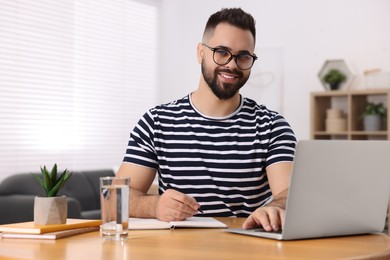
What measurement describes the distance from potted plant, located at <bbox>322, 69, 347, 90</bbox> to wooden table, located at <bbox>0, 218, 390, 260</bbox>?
172 inches

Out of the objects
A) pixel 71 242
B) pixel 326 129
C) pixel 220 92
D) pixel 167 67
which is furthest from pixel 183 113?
pixel 167 67

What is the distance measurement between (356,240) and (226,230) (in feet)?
1.06

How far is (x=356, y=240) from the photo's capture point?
1.67 metres

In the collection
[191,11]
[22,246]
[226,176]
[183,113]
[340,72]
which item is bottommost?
[22,246]

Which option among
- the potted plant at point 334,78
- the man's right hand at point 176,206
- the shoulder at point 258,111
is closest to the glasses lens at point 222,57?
the shoulder at point 258,111

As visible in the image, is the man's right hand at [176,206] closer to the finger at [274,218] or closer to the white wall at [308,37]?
the finger at [274,218]

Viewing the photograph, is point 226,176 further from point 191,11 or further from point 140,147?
point 191,11

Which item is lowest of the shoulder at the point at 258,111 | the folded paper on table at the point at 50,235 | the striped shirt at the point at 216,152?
the folded paper on table at the point at 50,235

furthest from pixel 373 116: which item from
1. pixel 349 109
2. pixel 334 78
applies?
pixel 334 78

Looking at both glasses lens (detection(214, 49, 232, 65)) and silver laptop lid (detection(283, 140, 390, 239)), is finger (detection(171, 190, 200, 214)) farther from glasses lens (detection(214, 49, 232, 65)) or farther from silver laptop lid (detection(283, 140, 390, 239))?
glasses lens (detection(214, 49, 232, 65))

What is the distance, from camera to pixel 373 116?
574 cm

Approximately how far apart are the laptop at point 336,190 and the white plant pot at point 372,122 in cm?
412

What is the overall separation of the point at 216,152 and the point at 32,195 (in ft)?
10.5

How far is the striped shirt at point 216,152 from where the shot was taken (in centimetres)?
239
